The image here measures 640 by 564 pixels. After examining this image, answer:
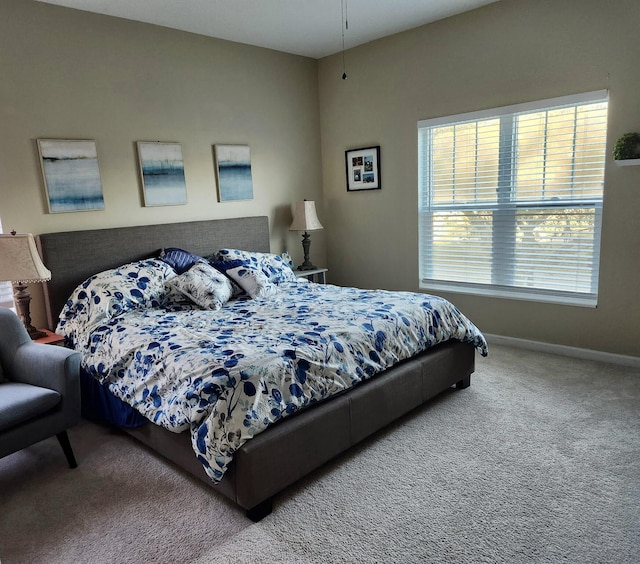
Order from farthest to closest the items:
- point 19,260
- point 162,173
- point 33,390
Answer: point 162,173 < point 19,260 < point 33,390

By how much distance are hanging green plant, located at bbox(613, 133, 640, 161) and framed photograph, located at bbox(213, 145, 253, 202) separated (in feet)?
9.87

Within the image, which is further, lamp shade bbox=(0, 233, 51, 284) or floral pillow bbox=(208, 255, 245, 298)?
floral pillow bbox=(208, 255, 245, 298)

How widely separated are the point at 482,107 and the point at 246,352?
A: 2980 mm

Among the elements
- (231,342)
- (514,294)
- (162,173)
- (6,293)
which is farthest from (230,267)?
(514,294)

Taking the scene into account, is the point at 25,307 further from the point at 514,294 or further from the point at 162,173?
the point at 514,294

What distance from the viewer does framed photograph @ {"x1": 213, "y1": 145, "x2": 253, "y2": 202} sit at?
4406mm

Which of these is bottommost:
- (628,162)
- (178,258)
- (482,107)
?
(178,258)

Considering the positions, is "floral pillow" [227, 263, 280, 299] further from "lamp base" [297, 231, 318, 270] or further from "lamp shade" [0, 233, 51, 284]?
"lamp shade" [0, 233, 51, 284]

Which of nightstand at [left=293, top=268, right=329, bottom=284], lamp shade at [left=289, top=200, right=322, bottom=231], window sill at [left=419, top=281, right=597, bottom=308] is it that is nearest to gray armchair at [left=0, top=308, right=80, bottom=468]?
nightstand at [left=293, top=268, right=329, bottom=284]

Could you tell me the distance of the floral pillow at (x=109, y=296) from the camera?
3141 mm

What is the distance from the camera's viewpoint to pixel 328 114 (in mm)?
5168

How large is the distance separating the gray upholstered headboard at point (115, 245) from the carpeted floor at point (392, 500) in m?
1.04

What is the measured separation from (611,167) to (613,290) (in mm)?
893

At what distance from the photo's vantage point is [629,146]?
332 centimetres
